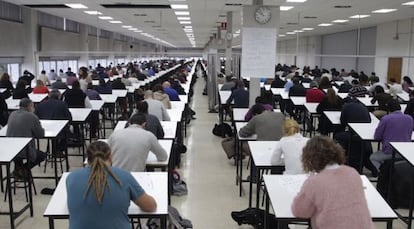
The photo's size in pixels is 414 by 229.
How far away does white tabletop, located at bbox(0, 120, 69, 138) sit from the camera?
5.64 metres

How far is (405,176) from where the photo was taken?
5035 mm

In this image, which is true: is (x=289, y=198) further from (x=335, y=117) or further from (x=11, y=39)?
(x=11, y=39)

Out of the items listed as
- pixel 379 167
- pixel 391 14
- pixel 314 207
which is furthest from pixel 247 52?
pixel 391 14

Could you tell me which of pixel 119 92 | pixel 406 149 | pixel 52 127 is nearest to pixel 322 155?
pixel 406 149

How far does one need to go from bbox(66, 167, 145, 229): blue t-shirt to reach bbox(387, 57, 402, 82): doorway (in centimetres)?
1492

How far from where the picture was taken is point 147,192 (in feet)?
10.7

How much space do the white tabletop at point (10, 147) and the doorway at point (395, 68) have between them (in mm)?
13915

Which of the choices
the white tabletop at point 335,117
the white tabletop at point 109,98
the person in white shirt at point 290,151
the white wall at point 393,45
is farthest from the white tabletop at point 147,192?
the white wall at point 393,45

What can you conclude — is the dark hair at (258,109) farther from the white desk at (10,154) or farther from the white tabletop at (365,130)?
the white desk at (10,154)

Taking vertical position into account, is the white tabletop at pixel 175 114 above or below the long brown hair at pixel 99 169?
below

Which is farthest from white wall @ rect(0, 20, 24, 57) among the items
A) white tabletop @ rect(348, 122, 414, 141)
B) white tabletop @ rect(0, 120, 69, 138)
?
white tabletop @ rect(348, 122, 414, 141)

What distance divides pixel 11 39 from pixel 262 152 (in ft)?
35.0

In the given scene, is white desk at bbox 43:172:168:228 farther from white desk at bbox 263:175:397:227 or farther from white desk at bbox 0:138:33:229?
white desk at bbox 0:138:33:229

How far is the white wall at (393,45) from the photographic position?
14.7 metres
